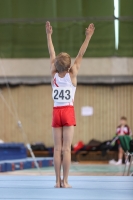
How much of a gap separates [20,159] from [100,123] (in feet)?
14.4

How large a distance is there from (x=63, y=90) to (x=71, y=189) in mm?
918

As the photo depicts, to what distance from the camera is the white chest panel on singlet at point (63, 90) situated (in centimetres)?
540

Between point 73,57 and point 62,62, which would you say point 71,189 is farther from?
point 73,57

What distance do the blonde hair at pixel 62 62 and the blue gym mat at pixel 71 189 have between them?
110cm

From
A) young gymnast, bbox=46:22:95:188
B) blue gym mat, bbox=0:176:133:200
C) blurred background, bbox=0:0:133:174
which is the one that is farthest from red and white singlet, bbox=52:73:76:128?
blurred background, bbox=0:0:133:174

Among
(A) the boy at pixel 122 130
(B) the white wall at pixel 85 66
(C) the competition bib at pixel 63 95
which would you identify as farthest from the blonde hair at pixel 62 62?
(B) the white wall at pixel 85 66

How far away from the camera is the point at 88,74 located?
17.9 metres

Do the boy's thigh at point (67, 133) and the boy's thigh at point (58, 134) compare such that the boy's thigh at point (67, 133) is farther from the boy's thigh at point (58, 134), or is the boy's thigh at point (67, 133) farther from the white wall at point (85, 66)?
the white wall at point (85, 66)

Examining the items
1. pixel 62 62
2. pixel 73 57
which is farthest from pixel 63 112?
pixel 73 57

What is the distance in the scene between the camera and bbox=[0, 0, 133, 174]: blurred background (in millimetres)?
16812

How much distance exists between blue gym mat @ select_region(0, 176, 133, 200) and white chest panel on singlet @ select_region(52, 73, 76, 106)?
79cm

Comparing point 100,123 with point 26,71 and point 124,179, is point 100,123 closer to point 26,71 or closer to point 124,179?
point 26,71

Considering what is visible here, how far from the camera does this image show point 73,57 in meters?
17.5

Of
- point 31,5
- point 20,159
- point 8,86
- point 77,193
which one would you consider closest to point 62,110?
point 77,193
